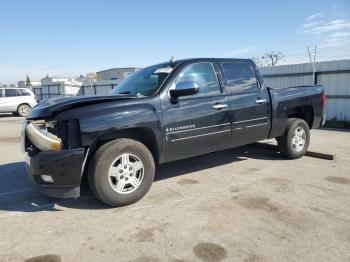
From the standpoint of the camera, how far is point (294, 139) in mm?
6301

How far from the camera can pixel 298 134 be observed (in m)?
6.37

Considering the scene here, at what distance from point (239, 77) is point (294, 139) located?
1778mm


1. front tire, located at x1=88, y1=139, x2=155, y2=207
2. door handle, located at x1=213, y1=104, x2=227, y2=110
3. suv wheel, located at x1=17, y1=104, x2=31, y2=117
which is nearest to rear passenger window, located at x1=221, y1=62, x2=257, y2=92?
door handle, located at x1=213, y1=104, x2=227, y2=110

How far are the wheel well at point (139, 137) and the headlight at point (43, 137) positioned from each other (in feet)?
1.64

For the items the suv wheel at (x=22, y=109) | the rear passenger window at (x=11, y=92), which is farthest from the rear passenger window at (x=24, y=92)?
the suv wheel at (x=22, y=109)

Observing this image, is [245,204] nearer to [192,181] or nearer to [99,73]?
[192,181]

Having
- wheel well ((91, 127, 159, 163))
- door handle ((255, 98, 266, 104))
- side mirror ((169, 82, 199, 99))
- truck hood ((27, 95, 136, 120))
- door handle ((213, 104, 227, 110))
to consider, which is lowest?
wheel well ((91, 127, 159, 163))

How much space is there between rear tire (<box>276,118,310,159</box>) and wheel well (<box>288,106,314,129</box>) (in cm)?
29

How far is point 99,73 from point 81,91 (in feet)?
125

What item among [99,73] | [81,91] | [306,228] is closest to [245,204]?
[306,228]

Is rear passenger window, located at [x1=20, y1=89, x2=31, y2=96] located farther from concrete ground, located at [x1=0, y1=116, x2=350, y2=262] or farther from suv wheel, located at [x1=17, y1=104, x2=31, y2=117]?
concrete ground, located at [x1=0, y1=116, x2=350, y2=262]

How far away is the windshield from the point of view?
15.4ft

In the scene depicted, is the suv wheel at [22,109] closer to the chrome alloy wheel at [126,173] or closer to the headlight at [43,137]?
the headlight at [43,137]

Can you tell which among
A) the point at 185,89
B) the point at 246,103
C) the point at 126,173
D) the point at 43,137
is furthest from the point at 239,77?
the point at 43,137
